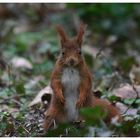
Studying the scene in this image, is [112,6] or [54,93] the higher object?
[112,6]

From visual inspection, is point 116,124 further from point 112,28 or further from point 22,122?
point 112,28

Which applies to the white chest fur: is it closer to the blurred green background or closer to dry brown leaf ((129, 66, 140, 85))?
the blurred green background

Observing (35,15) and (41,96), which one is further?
(35,15)

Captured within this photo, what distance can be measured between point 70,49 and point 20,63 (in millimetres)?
3753

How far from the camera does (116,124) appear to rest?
5781 millimetres

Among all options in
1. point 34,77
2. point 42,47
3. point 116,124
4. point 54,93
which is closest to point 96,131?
point 116,124

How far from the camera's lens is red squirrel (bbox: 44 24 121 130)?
273 inches

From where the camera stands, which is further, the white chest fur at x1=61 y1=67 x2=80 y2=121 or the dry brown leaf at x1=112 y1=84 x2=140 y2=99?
the dry brown leaf at x1=112 y1=84 x2=140 y2=99

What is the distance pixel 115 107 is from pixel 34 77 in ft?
9.23

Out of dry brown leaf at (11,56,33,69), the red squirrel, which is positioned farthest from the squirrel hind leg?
dry brown leaf at (11,56,33,69)

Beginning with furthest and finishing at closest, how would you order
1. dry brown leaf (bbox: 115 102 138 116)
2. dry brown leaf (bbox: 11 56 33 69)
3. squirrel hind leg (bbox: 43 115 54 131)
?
dry brown leaf (bbox: 11 56 33 69) → dry brown leaf (bbox: 115 102 138 116) → squirrel hind leg (bbox: 43 115 54 131)

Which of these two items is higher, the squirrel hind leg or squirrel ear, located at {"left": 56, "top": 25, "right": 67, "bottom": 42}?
squirrel ear, located at {"left": 56, "top": 25, "right": 67, "bottom": 42}

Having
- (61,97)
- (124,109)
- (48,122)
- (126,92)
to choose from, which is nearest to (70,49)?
(61,97)

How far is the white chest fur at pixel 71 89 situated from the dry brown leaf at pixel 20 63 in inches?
139
